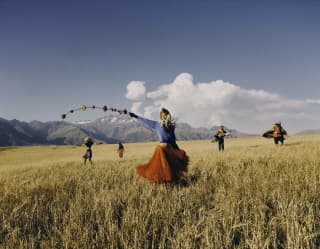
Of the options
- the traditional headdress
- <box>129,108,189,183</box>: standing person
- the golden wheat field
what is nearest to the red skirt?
<box>129,108,189,183</box>: standing person

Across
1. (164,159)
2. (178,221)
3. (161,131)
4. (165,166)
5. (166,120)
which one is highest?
(166,120)

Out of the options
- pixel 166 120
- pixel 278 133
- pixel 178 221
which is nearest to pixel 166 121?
pixel 166 120

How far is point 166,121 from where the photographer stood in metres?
7.57

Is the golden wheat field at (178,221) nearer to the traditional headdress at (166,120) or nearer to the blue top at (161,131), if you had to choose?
the blue top at (161,131)

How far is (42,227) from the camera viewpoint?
3.79 meters

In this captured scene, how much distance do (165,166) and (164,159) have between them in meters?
0.23

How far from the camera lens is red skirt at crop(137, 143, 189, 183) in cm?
686

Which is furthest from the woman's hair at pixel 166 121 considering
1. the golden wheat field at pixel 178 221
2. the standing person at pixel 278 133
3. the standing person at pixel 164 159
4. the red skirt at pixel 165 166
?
the standing person at pixel 278 133

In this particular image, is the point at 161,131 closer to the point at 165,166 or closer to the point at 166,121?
the point at 166,121

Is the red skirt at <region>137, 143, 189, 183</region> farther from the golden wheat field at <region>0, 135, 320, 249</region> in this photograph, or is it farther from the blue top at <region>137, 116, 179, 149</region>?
the golden wheat field at <region>0, 135, 320, 249</region>

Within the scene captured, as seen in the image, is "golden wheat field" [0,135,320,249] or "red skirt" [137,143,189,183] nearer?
"golden wheat field" [0,135,320,249]

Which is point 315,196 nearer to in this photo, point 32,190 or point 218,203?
point 218,203

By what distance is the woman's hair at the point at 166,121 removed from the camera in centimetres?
755

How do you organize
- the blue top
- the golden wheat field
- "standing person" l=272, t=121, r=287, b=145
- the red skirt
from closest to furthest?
1. the golden wheat field
2. the red skirt
3. the blue top
4. "standing person" l=272, t=121, r=287, b=145
